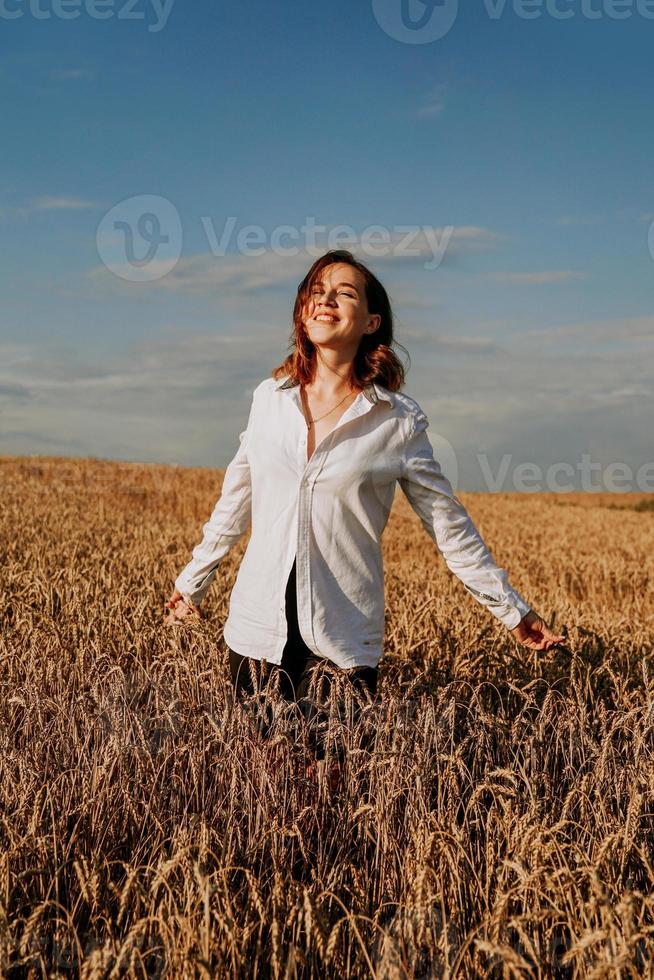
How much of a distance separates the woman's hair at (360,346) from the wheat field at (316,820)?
3.63 feet

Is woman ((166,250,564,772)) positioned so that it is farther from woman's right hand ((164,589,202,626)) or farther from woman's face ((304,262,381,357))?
woman's right hand ((164,589,202,626))

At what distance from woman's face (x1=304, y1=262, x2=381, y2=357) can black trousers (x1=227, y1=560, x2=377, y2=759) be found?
76cm

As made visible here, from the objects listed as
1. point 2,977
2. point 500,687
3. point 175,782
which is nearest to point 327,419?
point 175,782

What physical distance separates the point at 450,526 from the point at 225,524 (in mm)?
836

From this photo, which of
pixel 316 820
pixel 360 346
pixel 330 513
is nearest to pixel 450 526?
pixel 330 513

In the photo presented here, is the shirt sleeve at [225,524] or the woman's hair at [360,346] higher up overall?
the woman's hair at [360,346]

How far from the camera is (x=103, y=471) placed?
2261 centimetres

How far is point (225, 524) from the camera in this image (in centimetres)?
346

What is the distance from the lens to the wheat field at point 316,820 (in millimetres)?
2055

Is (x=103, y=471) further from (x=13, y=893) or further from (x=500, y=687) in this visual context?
(x=13, y=893)

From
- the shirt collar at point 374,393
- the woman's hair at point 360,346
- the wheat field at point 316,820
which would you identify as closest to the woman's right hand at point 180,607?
the wheat field at point 316,820

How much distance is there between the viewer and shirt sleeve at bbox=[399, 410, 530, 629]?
10.3 ft

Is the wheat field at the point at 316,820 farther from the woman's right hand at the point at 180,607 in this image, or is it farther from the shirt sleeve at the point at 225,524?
the shirt sleeve at the point at 225,524

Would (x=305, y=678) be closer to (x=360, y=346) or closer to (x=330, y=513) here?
(x=330, y=513)
